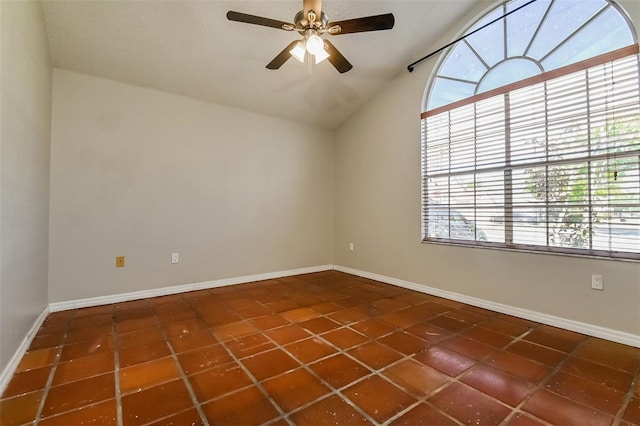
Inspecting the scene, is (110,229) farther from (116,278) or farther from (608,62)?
(608,62)

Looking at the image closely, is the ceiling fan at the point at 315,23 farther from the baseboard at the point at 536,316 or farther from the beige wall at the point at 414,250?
the baseboard at the point at 536,316

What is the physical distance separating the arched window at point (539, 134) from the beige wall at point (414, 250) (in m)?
0.14

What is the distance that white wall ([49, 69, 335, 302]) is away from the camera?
2840 mm

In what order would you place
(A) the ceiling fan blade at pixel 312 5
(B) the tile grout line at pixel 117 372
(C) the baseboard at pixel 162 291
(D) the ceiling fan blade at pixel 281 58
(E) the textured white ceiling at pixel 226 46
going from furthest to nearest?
(C) the baseboard at pixel 162 291 < (E) the textured white ceiling at pixel 226 46 < (D) the ceiling fan blade at pixel 281 58 < (A) the ceiling fan blade at pixel 312 5 < (B) the tile grout line at pixel 117 372

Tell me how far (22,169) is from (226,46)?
1970 mm

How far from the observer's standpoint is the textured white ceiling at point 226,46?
2451 millimetres

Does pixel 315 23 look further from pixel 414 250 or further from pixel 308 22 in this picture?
pixel 414 250

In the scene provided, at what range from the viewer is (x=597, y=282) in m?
2.25

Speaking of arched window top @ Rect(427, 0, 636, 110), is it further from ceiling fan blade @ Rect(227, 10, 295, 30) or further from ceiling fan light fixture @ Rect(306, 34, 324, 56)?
ceiling fan blade @ Rect(227, 10, 295, 30)

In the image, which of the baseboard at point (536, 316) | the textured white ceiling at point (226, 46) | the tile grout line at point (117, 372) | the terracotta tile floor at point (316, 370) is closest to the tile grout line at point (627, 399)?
the terracotta tile floor at point (316, 370)

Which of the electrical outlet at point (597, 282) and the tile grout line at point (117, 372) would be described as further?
the electrical outlet at point (597, 282)

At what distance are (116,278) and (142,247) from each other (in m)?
0.39

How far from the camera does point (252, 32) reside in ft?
9.04

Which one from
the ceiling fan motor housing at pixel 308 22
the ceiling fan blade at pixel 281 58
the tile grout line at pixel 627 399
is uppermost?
the ceiling fan motor housing at pixel 308 22
